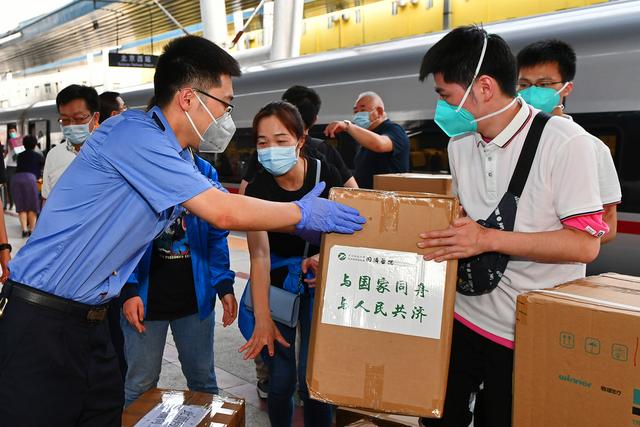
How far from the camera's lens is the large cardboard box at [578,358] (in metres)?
1.27

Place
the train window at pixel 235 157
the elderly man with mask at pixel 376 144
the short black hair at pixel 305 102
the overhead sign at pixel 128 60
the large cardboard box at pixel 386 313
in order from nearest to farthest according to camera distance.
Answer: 1. the large cardboard box at pixel 386 313
2. the short black hair at pixel 305 102
3. the elderly man with mask at pixel 376 144
4. the train window at pixel 235 157
5. the overhead sign at pixel 128 60

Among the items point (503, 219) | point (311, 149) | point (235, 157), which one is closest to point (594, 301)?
point (503, 219)

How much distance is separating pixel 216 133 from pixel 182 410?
93 cm

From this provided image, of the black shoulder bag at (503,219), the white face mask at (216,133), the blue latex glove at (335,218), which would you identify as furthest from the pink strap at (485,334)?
the white face mask at (216,133)

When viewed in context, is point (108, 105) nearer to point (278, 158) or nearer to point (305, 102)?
point (305, 102)

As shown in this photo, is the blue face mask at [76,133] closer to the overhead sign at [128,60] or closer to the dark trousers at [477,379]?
the dark trousers at [477,379]

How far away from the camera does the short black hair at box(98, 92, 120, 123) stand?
11.5ft

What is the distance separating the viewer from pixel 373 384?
1.46 meters

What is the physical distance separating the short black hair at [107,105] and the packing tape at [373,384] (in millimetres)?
2669

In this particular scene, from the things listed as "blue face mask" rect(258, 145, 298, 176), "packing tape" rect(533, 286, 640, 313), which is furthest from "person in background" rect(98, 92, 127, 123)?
"packing tape" rect(533, 286, 640, 313)

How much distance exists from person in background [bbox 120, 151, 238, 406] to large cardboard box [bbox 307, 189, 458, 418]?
965 mm

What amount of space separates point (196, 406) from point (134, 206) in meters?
0.81

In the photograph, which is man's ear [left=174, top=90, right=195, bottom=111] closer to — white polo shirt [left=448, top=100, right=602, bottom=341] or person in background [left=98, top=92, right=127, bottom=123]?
white polo shirt [left=448, top=100, right=602, bottom=341]

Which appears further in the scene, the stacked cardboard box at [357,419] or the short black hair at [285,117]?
the short black hair at [285,117]
